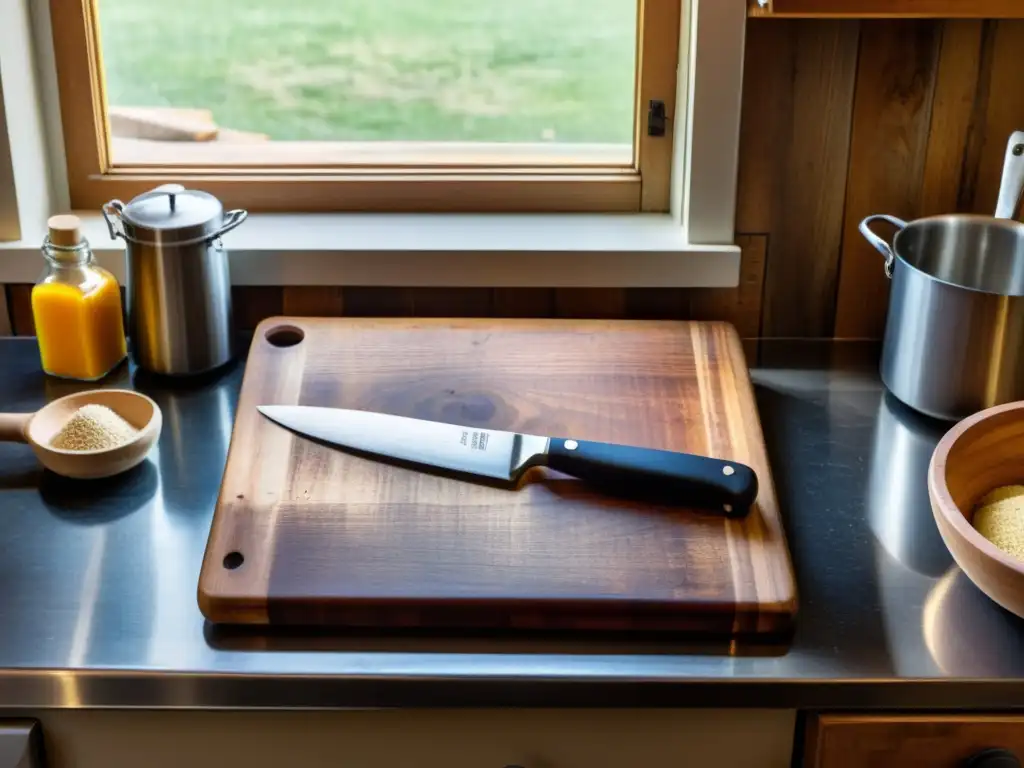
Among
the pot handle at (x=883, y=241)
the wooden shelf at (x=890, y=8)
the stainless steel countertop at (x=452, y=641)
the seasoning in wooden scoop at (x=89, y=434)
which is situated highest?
the wooden shelf at (x=890, y=8)

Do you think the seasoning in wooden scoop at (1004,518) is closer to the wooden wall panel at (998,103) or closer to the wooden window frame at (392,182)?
the wooden wall panel at (998,103)

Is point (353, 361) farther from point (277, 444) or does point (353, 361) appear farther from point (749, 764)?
point (749, 764)

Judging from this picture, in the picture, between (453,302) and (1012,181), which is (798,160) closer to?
(1012,181)

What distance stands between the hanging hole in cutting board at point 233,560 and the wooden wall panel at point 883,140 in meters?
0.80

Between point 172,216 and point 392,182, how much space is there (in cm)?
31

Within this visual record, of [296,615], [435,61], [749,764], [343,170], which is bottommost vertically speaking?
[749,764]

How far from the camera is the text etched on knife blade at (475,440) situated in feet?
3.94

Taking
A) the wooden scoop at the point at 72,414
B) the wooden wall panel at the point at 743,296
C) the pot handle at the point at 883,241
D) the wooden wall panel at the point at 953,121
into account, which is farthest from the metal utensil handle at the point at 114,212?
the wooden wall panel at the point at 953,121

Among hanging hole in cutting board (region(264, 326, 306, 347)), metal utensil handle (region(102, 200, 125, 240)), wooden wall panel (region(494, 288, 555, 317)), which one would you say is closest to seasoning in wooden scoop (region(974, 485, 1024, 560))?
wooden wall panel (region(494, 288, 555, 317))

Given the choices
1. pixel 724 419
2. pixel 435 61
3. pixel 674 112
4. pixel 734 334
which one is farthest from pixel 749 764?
pixel 435 61

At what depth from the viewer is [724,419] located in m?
1.28

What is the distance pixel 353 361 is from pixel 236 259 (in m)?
0.21

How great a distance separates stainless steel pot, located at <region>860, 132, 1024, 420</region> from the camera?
1.24 metres

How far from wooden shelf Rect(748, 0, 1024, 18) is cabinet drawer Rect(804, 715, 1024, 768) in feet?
2.22
